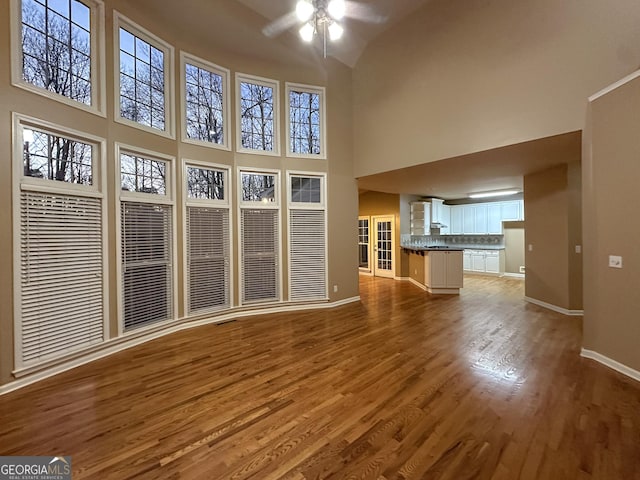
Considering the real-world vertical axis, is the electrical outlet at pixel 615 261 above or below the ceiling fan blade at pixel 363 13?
below

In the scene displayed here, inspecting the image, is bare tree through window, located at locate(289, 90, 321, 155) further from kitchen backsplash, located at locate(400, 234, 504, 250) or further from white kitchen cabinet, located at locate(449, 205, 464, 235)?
white kitchen cabinet, located at locate(449, 205, 464, 235)

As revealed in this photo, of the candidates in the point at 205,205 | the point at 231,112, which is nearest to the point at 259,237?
the point at 205,205

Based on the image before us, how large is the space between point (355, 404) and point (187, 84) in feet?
16.0

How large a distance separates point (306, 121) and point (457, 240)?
7.53 m

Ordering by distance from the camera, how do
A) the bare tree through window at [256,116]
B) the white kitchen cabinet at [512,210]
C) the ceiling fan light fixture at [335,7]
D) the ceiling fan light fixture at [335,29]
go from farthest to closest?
the white kitchen cabinet at [512,210] < the bare tree through window at [256,116] < the ceiling fan light fixture at [335,29] < the ceiling fan light fixture at [335,7]

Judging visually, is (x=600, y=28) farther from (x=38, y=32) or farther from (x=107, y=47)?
(x=38, y=32)

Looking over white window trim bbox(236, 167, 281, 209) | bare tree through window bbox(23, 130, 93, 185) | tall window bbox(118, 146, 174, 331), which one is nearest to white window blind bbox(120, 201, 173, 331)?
tall window bbox(118, 146, 174, 331)

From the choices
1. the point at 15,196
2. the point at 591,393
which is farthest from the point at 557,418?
→ the point at 15,196

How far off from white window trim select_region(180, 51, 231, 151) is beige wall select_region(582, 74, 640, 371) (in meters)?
4.85

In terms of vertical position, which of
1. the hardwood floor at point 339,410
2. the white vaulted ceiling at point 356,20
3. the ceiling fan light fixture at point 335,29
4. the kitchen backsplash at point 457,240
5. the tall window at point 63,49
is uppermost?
the white vaulted ceiling at point 356,20

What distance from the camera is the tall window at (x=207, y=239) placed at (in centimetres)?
430

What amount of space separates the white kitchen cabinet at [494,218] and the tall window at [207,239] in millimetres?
8289

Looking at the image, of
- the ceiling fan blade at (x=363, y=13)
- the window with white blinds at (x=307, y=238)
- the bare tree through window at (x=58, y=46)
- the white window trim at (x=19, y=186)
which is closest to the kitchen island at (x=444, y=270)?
the window with white blinds at (x=307, y=238)

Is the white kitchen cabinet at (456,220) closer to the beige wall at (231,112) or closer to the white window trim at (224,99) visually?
the beige wall at (231,112)
